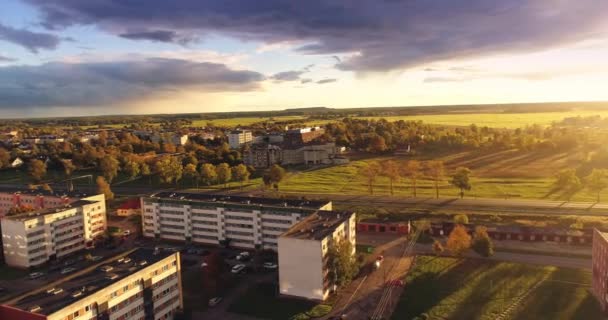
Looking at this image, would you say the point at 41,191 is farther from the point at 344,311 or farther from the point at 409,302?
the point at 409,302

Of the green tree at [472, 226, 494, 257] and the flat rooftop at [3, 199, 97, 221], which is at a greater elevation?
the flat rooftop at [3, 199, 97, 221]

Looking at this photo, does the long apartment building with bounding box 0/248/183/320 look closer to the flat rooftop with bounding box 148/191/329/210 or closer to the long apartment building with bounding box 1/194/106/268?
the flat rooftop with bounding box 148/191/329/210

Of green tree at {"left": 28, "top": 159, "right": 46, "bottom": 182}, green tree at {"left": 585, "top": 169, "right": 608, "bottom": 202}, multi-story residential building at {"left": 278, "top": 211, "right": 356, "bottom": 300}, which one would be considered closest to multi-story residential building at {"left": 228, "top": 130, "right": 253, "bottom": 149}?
green tree at {"left": 28, "top": 159, "right": 46, "bottom": 182}

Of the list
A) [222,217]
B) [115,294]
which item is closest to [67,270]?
[115,294]

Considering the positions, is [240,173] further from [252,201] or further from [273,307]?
[273,307]

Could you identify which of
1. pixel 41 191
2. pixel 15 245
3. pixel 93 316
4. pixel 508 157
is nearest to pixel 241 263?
pixel 93 316

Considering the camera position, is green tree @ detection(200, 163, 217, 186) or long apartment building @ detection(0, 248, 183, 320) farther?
green tree @ detection(200, 163, 217, 186)

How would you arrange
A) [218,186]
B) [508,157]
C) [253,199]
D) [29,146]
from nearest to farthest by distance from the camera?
[253,199] < [218,186] < [508,157] < [29,146]
